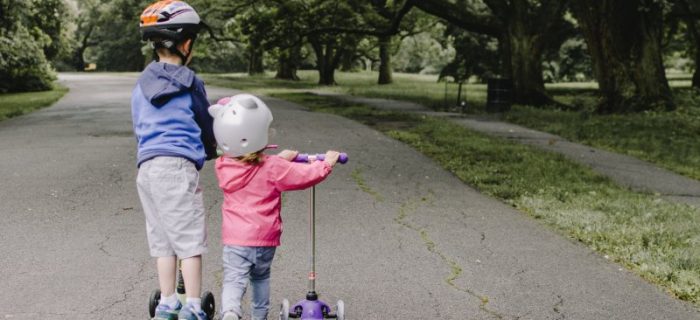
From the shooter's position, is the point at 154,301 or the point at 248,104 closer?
the point at 248,104

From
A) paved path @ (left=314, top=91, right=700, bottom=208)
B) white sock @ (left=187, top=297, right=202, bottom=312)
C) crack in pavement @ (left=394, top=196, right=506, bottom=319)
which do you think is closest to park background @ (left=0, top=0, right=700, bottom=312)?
paved path @ (left=314, top=91, right=700, bottom=208)

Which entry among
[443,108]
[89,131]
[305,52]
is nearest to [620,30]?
[443,108]

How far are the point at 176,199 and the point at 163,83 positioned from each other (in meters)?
0.56

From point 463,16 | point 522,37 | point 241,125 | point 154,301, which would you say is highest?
point 463,16

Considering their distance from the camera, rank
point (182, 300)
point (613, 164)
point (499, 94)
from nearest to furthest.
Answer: point (182, 300)
point (613, 164)
point (499, 94)

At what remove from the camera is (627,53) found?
17859mm

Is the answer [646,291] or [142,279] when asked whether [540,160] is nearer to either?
[646,291]

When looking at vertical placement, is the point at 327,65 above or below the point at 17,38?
below

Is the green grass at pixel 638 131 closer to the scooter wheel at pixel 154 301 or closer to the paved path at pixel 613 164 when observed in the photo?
the paved path at pixel 613 164


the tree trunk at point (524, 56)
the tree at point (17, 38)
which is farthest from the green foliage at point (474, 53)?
the tree at point (17, 38)

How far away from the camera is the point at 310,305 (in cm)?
369

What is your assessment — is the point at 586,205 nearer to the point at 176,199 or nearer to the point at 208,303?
the point at 208,303

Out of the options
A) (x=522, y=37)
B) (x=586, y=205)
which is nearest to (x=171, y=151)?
(x=586, y=205)

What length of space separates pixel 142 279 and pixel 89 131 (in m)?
9.79
